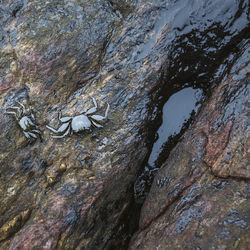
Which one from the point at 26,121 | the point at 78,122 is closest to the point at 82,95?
the point at 78,122

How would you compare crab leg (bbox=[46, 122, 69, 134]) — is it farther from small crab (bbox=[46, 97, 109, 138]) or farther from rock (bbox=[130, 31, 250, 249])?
rock (bbox=[130, 31, 250, 249])

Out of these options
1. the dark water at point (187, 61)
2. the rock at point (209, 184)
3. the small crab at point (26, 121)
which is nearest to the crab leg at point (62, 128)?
the small crab at point (26, 121)

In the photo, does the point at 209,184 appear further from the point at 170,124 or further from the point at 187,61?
the point at 187,61

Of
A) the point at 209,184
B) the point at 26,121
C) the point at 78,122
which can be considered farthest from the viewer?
the point at 26,121

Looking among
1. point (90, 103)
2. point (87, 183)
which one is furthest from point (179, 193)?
point (90, 103)

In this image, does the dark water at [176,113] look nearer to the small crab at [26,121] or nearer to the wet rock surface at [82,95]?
the wet rock surface at [82,95]

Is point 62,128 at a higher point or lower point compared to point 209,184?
higher
